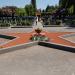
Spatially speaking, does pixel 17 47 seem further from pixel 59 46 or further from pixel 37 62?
pixel 37 62

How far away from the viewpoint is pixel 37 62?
38.5 feet

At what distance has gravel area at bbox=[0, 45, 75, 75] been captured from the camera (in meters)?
10.2

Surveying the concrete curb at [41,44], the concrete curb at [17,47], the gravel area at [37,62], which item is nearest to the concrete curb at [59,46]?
the concrete curb at [41,44]

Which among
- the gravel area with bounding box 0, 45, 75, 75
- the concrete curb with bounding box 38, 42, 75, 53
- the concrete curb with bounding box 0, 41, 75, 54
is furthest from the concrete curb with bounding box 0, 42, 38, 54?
the concrete curb with bounding box 38, 42, 75, 53

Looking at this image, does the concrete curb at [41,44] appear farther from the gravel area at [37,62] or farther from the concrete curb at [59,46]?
the gravel area at [37,62]

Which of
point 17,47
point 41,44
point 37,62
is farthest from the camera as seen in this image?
point 41,44

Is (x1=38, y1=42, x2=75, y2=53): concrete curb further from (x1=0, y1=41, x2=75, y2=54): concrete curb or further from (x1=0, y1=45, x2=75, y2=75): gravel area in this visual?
(x1=0, y1=45, x2=75, y2=75): gravel area

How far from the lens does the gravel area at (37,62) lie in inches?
400

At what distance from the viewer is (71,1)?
54469 millimetres

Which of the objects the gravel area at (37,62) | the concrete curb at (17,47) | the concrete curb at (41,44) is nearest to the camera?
the gravel area at (37,62)

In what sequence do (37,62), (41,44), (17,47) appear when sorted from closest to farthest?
(37,62) < (17,47) < (41,44)

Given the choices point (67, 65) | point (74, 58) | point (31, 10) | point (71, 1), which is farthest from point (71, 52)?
point (31, 10)

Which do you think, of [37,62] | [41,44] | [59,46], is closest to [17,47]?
[41,44]

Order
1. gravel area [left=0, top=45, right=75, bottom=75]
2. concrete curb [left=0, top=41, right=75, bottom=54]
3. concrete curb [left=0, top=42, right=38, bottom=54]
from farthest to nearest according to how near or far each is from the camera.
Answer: concrete curb [left=0, top=41, right=75, bottom=54] → concrete curb [left=0, top=42, right=38, bottom=54] → gravel area [left=0, top=45, right=75, bottom=75]
